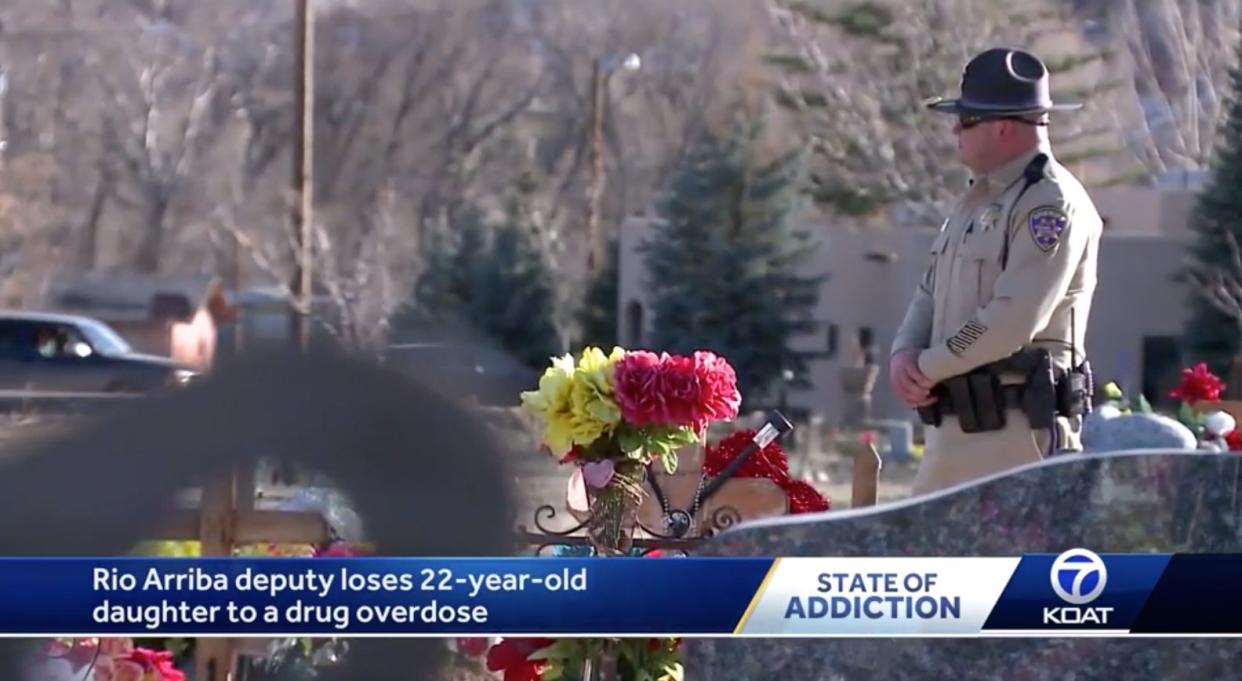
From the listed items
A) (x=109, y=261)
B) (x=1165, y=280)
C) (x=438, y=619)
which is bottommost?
(x=109, y=261)

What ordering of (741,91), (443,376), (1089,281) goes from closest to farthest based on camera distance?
(443,376) < (1089,281) < (741,91)

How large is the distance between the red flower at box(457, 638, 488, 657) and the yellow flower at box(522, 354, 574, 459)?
0.41 metres

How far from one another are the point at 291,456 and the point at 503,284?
2974 cm

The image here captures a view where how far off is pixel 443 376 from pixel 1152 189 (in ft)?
104

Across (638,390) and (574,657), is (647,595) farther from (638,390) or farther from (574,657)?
(638,390)

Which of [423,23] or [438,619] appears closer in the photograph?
[438,619]

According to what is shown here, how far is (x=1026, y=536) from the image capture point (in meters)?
3.36

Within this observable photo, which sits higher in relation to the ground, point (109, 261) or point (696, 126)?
point (696, 126)

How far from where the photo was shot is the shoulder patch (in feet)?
14.6

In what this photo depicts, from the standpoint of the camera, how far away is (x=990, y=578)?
11.0 ft

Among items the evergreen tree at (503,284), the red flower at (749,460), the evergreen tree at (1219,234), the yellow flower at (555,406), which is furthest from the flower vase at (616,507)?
the evergreen tree at (503,284)

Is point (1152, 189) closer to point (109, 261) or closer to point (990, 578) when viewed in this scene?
point (109, 261)

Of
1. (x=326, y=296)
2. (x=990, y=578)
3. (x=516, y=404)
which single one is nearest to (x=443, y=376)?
(x=516, y=404)

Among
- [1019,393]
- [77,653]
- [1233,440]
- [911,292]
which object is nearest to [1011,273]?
[1019,393]
